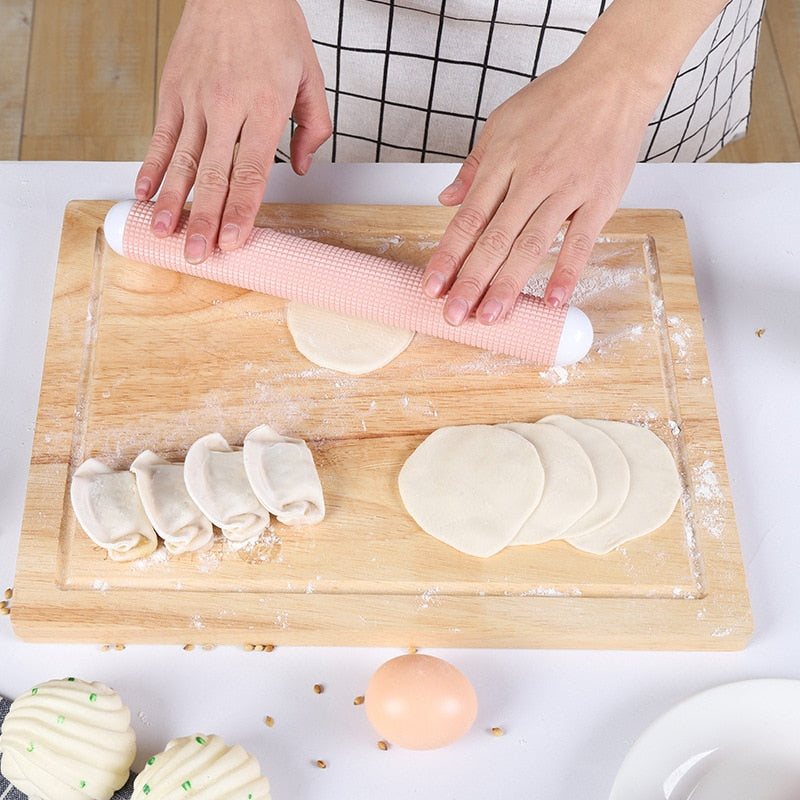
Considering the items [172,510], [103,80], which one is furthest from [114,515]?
[103,80]

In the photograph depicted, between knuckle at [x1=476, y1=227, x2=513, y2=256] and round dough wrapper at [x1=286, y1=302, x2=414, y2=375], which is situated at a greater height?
knuckle at [x1=476, y1=227, x2=513, y2=256]

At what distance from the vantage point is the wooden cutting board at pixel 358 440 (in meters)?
1.08

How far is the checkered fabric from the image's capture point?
1.45m

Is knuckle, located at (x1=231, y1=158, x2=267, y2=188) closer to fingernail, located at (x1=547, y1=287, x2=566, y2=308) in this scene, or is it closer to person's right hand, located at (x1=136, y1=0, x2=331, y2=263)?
person's right hand, located at (x1=136, y1=0, x2=331, y2=263)

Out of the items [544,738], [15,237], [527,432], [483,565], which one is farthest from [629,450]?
[15,237]

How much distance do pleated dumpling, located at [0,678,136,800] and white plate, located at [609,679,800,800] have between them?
1.60 ft

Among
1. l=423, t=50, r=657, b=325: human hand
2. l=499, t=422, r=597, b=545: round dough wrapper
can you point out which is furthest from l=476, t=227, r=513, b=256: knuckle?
l=499, t=422, r=597, b=545: round dough wrapper

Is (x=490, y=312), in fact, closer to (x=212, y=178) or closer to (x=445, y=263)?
(x=445, y=263)

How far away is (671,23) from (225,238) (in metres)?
0.62

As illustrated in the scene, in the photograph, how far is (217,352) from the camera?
49.7 inches

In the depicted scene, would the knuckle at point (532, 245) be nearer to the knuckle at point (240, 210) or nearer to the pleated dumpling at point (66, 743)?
the knuckle at point (240, 210)

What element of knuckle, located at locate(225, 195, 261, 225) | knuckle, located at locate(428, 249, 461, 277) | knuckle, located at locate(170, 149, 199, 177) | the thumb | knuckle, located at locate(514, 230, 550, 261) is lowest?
knuckle, located at locate(428, 249, 461, 277)

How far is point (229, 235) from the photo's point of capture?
1220mm

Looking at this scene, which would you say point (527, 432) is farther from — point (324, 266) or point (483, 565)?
point (324, 266)
